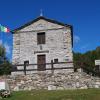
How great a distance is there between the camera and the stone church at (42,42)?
33312 mm

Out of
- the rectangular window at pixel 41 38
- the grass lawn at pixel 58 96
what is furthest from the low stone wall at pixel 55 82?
the rectangular window at pixel 41 38

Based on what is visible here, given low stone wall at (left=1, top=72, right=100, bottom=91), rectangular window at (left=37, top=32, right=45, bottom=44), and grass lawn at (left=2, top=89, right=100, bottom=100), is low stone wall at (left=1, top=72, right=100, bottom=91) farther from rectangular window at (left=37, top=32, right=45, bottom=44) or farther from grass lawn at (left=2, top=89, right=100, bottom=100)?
rectangular window at (left=37, top=32, right=45, bottom=44)

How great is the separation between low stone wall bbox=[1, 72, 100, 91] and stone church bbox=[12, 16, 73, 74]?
21.1 ft

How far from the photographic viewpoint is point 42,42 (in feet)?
112

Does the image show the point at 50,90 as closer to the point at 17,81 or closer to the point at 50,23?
the point at 17,81

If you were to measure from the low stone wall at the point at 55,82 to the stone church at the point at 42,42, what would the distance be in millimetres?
6422

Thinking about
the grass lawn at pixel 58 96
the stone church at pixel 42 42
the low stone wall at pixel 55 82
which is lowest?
the grass lawn at pixel 58 96

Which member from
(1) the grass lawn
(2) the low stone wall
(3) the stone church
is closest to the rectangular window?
(3) the stone church

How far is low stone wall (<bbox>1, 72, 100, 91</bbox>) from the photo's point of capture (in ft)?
83.1

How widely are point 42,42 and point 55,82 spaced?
9160mm

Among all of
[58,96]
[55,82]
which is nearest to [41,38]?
[55,82]

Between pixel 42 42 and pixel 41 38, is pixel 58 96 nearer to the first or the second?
pixel 42 42

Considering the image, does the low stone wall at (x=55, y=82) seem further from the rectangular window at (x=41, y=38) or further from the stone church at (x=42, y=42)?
the rectangular window at (x=41, y=38)

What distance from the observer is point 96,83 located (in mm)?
25656
